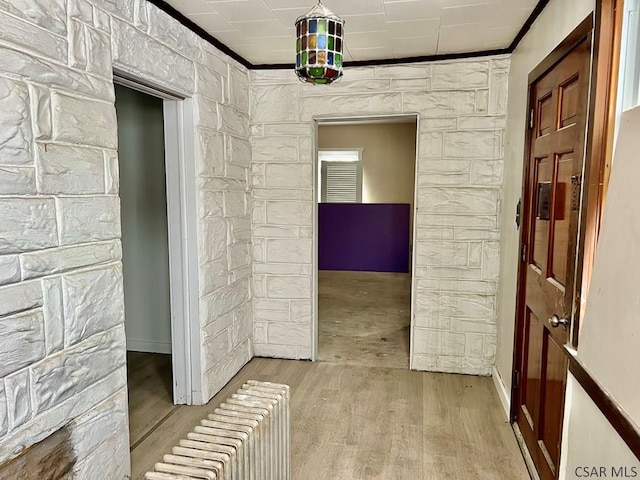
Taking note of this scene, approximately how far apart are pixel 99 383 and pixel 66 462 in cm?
29

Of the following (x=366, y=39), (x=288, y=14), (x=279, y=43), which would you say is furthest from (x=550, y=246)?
(x=279, y=43)

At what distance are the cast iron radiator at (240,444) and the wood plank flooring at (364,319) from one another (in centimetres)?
176

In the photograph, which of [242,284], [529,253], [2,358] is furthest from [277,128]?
[2,358]

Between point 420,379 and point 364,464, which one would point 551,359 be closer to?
point 364,464

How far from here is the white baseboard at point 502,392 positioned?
2654mm

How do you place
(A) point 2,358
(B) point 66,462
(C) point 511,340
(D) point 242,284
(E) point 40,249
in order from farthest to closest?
(D) point 242,284, (C) point 511,340, (B) point 66,462, (E) point 40,249, (A) point 2,358

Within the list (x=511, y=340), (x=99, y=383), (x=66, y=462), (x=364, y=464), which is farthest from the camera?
(x=511, y=340)

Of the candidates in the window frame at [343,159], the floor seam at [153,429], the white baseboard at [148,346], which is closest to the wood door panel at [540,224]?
the floor seam at [153,429]

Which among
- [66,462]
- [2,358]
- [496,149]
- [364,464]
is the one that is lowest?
[364,464]

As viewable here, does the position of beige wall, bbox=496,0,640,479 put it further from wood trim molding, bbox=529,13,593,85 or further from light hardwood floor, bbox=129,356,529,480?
light hardwood floor, bbox=129,356,529,480

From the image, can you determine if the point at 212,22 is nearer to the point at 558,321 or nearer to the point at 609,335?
the point at 558,321

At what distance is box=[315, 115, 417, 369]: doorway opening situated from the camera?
20.9 ft

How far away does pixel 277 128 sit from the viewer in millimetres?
3389

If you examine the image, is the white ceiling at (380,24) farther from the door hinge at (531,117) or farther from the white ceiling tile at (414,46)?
the door hinge at (531,117)
